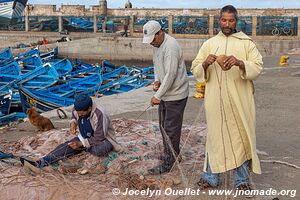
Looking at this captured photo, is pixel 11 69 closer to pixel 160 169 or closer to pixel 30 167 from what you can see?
pixel 30 167

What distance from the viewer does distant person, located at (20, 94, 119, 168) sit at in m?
5.50

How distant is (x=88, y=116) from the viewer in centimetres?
560

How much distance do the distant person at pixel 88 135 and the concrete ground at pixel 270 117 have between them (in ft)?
3.67

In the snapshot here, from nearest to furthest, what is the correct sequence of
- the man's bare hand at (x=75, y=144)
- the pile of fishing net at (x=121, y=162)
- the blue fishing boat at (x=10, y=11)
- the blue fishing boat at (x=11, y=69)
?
the pile of fishing net at (x=121, y=162), the man's bare hand at (x=75, y=144), the blue fishing boat at (x=11, y=69), the blue fishing boat at (x=10, y=11)

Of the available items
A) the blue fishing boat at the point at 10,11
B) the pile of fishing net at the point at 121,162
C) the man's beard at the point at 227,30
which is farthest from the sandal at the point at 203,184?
the blue fishing boat at the point at 10,11

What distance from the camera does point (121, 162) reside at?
5.53 metres

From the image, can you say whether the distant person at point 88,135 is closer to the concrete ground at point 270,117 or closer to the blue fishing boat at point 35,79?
the concrete ground at point 270,117

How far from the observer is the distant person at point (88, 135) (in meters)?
5.50

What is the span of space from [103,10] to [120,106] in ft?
111

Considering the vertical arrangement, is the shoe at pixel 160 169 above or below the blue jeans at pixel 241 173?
below

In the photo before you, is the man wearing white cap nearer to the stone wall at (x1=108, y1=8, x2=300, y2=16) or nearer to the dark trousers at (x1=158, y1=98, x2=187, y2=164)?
the dark trousers at (x1=158, y1=98, x2=187, y2=164)

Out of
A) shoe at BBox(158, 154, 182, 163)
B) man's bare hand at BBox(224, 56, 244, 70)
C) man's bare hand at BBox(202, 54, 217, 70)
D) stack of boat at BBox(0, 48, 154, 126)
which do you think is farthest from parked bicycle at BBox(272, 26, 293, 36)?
man's bare hand at BBox(224, 56, 244, 70)

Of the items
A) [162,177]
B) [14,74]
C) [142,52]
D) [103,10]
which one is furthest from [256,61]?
[103,10]

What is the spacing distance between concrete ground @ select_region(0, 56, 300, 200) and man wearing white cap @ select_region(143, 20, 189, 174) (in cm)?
31
